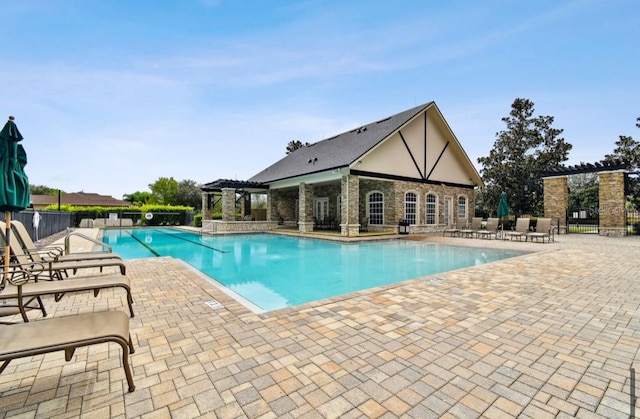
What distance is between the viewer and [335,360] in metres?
2.72

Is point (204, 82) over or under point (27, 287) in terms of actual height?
over

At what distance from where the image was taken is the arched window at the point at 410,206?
17803 mm

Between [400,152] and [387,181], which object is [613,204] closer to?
[400,152]

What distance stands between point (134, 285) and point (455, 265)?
7974 millimetres

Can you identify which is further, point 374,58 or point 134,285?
point 374,58

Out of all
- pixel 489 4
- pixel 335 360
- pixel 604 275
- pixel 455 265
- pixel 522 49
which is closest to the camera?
pixel 335 360

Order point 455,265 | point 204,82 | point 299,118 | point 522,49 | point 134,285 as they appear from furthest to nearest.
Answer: point 299,118 < point 204,82 < point 522,49 < point 455,265 < point 134,285

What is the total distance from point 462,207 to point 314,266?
16896mm

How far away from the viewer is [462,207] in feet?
71.3

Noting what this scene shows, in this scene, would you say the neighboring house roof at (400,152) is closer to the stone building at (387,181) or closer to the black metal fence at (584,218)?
the stone building at (387,181)

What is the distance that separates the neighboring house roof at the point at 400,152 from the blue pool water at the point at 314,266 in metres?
5.21

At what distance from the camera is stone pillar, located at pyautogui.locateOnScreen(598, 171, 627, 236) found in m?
16.0

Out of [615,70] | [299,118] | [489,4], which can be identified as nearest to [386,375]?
[489,4]

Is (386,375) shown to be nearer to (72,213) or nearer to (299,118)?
(299,118)
